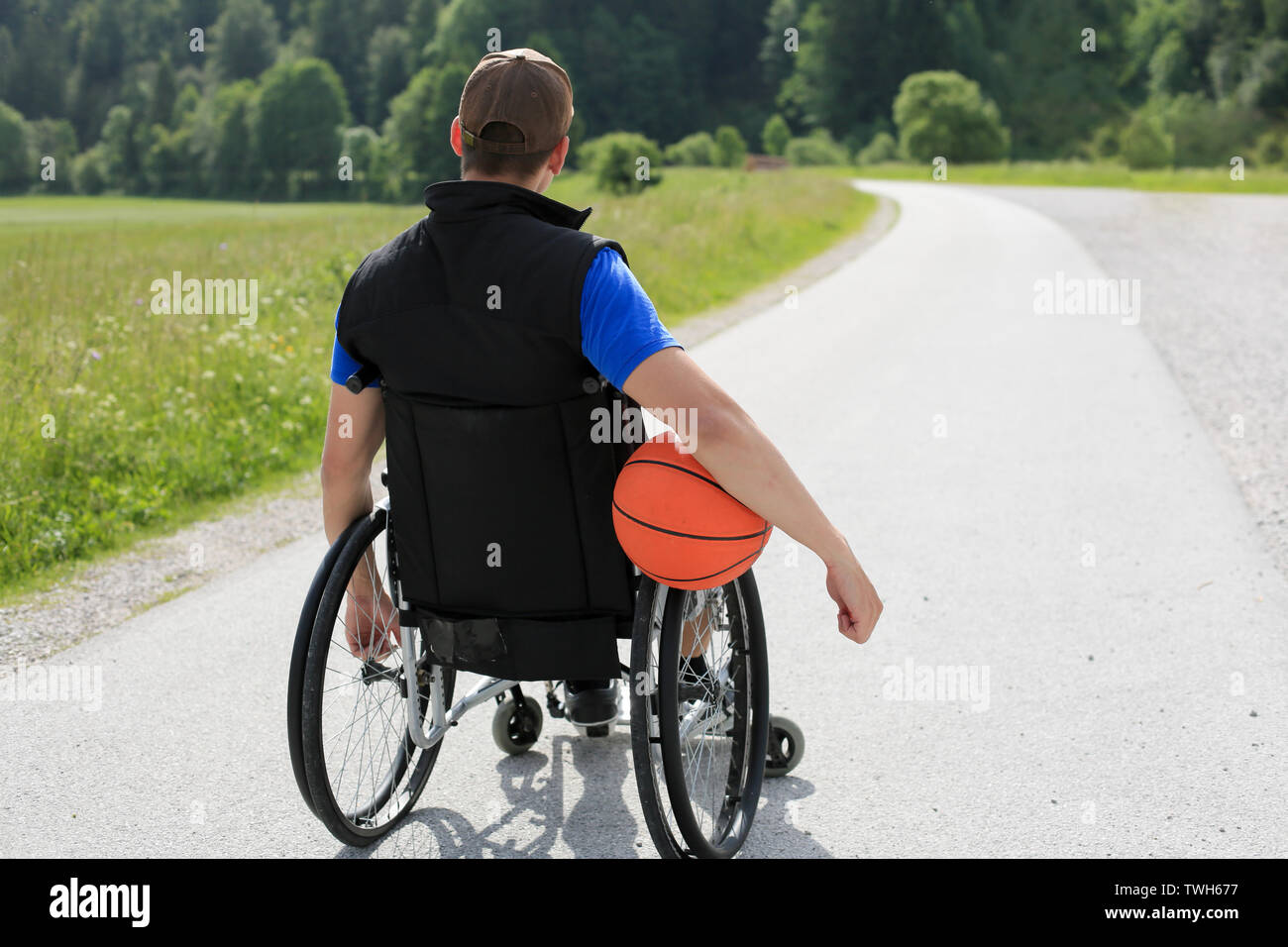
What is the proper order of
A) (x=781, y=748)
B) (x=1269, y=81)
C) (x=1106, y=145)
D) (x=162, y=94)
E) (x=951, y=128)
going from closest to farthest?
(x=781, y=748) → (x=162, y=94) → (x=1269, y=81) → (x=1106, y=145) → (x=951, y=128)

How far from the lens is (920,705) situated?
3.89 metres

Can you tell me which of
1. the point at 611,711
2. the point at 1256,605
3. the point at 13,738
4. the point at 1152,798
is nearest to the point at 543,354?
the point at 611,711

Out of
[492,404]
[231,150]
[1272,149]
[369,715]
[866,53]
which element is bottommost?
[369,715]

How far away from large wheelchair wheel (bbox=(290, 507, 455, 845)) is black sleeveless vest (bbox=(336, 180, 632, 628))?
30cm

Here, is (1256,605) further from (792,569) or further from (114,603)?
(114,603)

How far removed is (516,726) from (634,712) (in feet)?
3.67

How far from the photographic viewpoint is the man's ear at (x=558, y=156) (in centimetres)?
256

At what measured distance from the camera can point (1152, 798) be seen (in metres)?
3.18

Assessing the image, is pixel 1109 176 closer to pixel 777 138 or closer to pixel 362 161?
pixel 362 161

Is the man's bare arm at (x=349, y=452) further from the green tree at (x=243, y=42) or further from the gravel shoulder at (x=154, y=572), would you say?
the green tree at (x=243, y=42)

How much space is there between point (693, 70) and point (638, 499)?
415ft

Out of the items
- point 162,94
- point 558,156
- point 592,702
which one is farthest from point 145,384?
point 162,94

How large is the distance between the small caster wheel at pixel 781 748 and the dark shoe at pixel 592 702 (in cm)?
61

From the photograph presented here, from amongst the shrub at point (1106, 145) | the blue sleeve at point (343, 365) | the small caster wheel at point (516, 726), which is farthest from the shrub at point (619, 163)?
the shrub at point (1106, 145)
